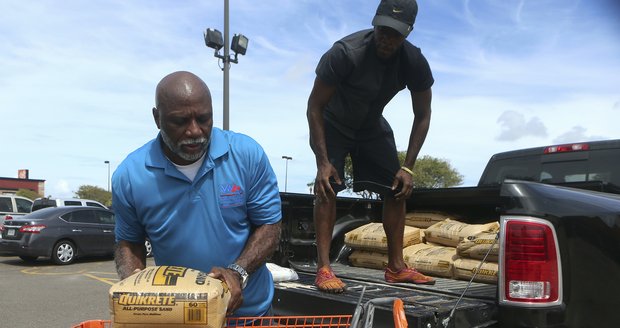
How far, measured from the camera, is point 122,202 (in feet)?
7.26

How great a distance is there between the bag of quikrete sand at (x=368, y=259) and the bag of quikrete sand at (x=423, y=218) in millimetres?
467

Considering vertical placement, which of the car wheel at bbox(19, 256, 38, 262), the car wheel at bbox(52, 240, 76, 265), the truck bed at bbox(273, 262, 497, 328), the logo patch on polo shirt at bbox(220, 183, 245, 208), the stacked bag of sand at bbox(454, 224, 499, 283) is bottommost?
the car wheel at bbox(19, 256, 38, 262)

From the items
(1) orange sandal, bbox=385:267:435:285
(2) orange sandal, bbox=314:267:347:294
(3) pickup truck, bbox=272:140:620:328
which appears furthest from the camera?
(1) orange sandal, bbox=385:267:435:285

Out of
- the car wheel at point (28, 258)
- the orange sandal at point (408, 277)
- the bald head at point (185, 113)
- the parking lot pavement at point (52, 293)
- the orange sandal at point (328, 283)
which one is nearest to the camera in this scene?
the bald head at point (185, 113)

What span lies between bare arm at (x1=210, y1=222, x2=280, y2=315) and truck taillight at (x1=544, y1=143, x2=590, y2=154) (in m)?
3.43

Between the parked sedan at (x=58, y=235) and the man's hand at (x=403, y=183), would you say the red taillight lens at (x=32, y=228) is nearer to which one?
the parked sedan at (x=58, y=235)

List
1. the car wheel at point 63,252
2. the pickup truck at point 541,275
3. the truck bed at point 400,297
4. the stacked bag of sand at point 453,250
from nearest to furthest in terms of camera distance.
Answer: the pickup truck at point 541,275
the truck bed at point 400,297
the stacked bag of sand at point 453,250
the car wheel at point 63,252

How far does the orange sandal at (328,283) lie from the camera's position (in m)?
3.08

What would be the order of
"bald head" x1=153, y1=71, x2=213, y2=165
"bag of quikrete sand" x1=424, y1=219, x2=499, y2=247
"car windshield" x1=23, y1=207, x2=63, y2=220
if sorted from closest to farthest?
1. "bald head" x1=153, y1=71, x2=213, y2=165
2. "bag of quikrete sand" x1=424, y1=219, x2=499, y2=247
3. "car windshield" x1=23, y1=207, x2=63, y2=220

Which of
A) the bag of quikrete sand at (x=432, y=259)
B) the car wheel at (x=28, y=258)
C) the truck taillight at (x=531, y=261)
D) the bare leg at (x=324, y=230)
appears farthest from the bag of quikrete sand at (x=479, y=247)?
the car wheel at (x=28, y=258)

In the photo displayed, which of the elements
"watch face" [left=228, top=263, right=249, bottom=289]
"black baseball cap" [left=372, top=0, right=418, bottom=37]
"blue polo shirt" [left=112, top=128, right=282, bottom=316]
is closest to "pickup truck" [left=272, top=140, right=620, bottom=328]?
"watch face" [left=228, top=263, right=249, bottom=289]

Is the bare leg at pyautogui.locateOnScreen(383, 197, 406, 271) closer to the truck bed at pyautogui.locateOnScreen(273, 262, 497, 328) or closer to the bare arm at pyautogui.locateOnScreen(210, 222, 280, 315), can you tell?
the truck bed at pyautogui.locateOnScreen(273, 262, 497, 328)

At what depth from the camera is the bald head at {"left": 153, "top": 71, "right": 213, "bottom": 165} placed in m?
1.97

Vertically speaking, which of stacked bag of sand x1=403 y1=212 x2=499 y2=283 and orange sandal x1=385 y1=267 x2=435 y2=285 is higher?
stacked bag of sand x1=403 y1=212 x2=499 y2=283
